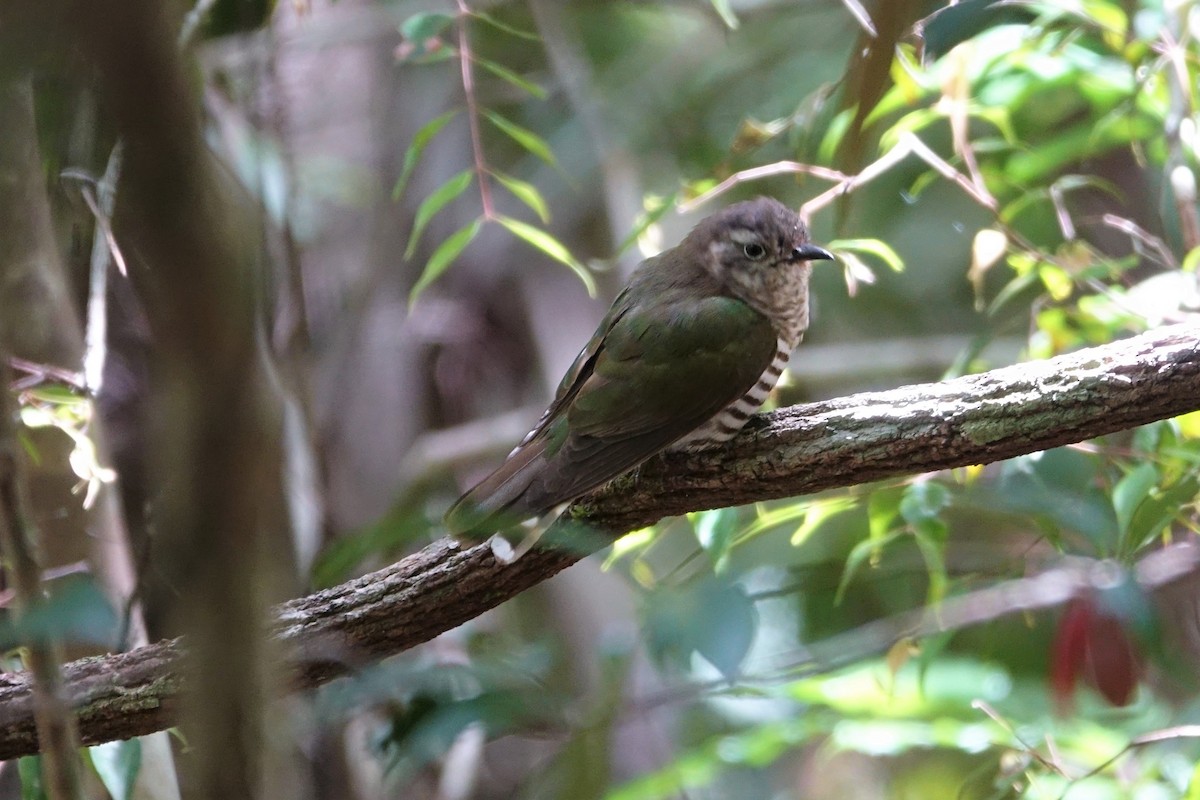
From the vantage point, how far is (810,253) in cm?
289

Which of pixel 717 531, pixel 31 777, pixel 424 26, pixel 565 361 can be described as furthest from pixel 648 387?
pixel 565 361

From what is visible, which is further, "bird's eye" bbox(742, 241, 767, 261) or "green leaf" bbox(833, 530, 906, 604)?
"bird's eye" bbox(742, 241, 767, 261)

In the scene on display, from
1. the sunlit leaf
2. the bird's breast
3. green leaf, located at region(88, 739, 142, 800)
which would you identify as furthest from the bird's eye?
the sunlit leaf

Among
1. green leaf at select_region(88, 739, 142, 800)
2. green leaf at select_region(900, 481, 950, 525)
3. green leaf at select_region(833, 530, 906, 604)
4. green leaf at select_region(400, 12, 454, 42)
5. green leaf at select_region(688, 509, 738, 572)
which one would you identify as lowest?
green leaf at select_region(833, 530, 906, 604)

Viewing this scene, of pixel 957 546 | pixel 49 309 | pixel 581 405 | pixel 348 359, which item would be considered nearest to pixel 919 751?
pixel 957 546

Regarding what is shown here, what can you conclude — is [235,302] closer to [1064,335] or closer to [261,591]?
[261,591]

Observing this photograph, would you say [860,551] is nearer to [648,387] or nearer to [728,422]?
[728,422]

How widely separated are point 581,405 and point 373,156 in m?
3.82

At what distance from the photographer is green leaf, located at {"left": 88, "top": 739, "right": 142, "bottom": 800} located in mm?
2252

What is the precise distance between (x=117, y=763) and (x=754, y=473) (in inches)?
57.8

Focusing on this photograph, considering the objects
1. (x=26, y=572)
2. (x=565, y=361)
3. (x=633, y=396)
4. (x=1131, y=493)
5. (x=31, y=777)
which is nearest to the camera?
(x=26, y=572)

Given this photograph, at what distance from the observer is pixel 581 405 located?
2627 mm

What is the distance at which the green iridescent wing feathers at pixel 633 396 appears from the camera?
7.99 ft

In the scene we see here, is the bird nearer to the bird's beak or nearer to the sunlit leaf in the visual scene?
the bird's beak
